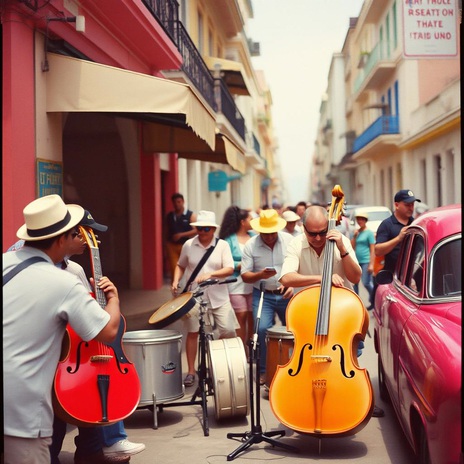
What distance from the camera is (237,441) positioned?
20.3 feet

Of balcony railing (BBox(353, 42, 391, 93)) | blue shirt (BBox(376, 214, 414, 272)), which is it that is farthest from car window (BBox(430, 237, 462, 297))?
balcony railing (BBox(353, 42, 391, 93))

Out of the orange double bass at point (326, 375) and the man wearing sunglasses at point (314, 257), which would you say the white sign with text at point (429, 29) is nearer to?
the man wearing sunglasses at point (314, 257)

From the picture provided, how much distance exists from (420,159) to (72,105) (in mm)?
26229

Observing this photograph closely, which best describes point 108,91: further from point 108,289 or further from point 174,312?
point 108,289

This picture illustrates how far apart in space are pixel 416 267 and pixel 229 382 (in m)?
2.00

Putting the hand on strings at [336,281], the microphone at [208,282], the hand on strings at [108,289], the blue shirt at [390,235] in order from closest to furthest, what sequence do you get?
1. the hand on strings at [108,289]
2. the hand on strings at [336,281]
3. the microphone at [208,282]
4. the blue shirt at [390,235]

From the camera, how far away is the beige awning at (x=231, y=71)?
78.6 feet

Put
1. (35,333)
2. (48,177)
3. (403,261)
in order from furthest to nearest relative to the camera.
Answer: (48,177) → (403,261) → (35,333)

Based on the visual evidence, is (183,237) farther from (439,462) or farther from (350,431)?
(439,462)

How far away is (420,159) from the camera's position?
109 feet

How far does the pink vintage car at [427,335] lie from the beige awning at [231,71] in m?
18.2

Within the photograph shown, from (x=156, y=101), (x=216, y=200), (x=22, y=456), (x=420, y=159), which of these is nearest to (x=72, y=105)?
(x=156, y=101)

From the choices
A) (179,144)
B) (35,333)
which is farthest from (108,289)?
(179,144)

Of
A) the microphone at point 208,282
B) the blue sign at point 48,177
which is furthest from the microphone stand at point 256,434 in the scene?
the blue sign at point 48,177
